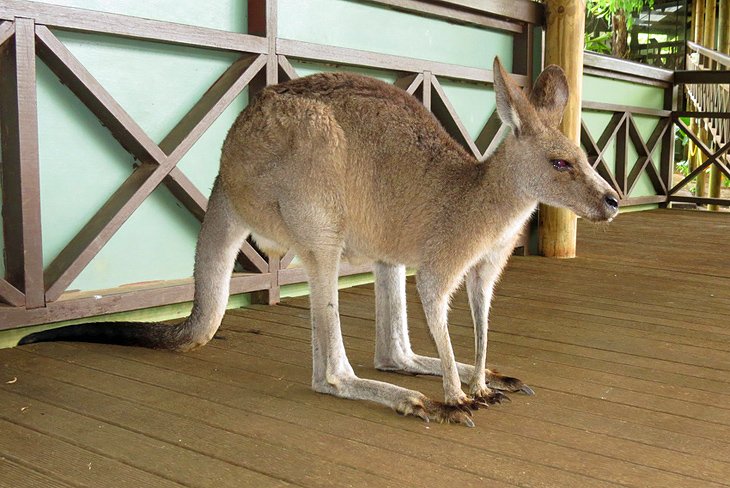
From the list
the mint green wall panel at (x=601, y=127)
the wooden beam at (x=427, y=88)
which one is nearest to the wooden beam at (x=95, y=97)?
the wooden beam at (x=427, y=88)

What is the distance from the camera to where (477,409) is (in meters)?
2.61

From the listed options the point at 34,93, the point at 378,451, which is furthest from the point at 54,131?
the point at 378,451

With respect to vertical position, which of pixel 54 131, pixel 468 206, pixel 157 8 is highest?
pixel 157 8

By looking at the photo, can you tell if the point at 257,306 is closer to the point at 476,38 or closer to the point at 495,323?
the point at 495,323

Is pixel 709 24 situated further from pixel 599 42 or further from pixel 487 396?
pixel 487 396

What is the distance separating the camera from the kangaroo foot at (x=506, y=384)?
279 cm

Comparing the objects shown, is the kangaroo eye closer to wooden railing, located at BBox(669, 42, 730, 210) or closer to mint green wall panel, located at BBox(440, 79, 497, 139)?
mint green wall panel, located at BBox(440, 79, 497, 139)

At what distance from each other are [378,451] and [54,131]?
2.17 metres

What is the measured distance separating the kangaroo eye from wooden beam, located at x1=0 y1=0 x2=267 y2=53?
6.58ft

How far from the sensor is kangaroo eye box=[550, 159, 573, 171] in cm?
254

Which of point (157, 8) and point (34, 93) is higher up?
point (157, 8)

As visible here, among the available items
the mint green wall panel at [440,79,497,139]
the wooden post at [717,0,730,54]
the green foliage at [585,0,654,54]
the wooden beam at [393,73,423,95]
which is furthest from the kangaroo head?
the green foliage at [585,0,654,54]

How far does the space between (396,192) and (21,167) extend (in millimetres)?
1566

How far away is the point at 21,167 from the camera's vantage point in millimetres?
3229
